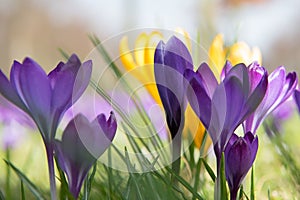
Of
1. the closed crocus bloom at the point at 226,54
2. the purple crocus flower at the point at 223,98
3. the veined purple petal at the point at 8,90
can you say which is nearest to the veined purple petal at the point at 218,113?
the purple crocus flower at the point at 223,98

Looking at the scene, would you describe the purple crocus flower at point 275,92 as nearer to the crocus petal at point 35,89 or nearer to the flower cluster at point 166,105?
the flower cluster at point 166,105

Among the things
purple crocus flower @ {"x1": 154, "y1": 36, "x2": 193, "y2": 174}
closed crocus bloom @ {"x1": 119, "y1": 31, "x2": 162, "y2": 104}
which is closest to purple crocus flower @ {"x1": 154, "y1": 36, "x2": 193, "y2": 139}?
purple crocus flower @ {"x1": 154, "y1": 36, "x2": 193, "y2": 174}

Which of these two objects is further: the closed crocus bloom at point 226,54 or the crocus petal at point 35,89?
the closed crocus bloom at point 226,54

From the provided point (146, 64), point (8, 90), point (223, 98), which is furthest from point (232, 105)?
point (146, 64)

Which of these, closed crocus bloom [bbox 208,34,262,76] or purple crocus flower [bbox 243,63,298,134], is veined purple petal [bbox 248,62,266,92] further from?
closed crocus bloom [bbox 208,34,262,76]

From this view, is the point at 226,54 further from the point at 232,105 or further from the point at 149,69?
the point at 232,105

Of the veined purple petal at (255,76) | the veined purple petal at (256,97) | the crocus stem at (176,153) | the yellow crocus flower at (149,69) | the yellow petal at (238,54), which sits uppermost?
the yellow petal at (238,54)

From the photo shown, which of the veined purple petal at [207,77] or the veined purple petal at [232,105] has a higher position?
the veined purple petal at [207,77]
